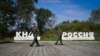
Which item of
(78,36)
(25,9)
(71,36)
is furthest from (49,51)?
(25,9)

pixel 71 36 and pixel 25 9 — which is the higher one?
pixel 25 9

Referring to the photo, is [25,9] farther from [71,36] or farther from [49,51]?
[49,51]

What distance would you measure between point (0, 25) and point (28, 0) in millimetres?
27736

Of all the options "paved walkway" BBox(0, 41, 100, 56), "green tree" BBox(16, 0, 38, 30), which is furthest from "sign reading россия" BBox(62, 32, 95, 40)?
"paved walkway" BBox(0, 41, 100, 56)

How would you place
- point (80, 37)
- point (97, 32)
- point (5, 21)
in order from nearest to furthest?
point (5, 21)
point (80, 37)
point (97, 32)

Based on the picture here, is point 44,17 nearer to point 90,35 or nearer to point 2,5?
point 90,35

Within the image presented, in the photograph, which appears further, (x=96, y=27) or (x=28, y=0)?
(x=96, y=27)

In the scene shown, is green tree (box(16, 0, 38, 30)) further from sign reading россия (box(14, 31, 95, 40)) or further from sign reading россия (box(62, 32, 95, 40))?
sign reading россия (box(62, 32, 95, 40))

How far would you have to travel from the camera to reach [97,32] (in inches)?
2461

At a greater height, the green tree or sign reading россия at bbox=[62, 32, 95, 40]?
the green tree

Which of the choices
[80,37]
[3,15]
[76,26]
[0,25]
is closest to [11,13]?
[3,15]

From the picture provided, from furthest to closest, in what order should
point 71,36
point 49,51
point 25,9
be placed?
point 25,9 → point 71,36 → point 49,51

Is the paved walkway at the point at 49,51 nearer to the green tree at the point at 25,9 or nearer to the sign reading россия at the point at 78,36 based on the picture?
the sign reading россия at the point at 78,36

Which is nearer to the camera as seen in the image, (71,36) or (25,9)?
(71,36)
